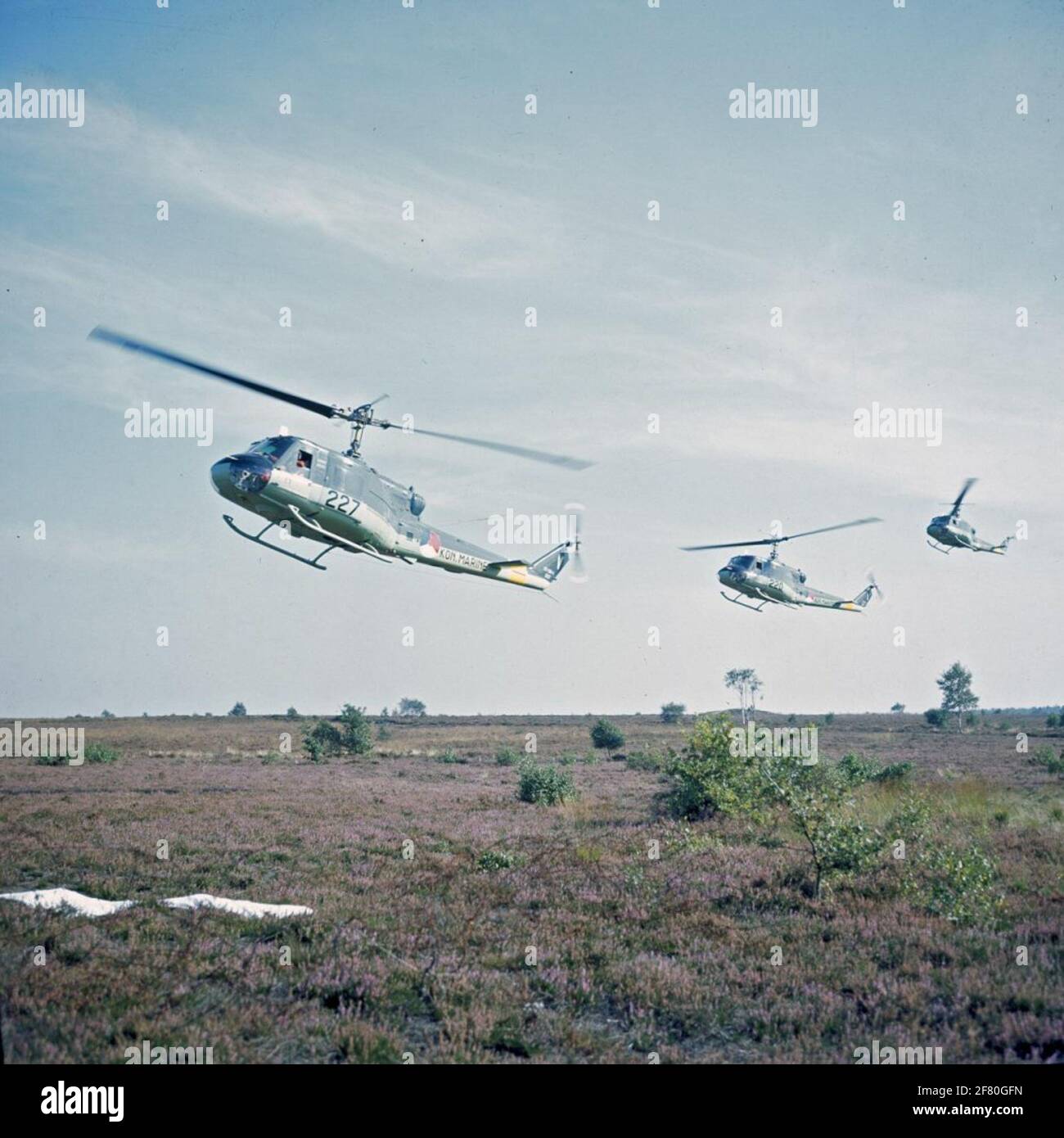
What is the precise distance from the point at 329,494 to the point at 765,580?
80.2ft

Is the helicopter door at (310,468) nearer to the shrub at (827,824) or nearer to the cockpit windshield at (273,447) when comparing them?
the cockpit windshield at (273,447)

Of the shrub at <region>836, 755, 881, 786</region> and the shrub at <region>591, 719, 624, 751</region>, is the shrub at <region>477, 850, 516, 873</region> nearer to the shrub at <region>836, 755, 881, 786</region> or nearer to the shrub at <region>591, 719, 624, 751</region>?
the shrub at <region>836, 755, 881, 786</region>

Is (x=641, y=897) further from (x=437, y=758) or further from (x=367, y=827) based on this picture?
(x=437, y=758)

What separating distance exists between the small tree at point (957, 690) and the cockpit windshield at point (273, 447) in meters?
84.6

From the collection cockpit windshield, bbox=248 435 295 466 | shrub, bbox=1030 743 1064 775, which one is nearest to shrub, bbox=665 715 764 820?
cockpit windshield, bbox=248 435 295 466

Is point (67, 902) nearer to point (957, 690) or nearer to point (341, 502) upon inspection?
point (341, 502)

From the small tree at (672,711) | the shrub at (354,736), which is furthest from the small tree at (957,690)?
the shrub at (354,736)

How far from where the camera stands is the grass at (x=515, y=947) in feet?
23.5

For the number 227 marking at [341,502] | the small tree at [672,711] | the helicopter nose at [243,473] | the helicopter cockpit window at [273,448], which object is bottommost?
the small tree at [672,711]

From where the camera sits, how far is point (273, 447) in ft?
52.5

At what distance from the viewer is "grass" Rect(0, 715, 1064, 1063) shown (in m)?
7.18
